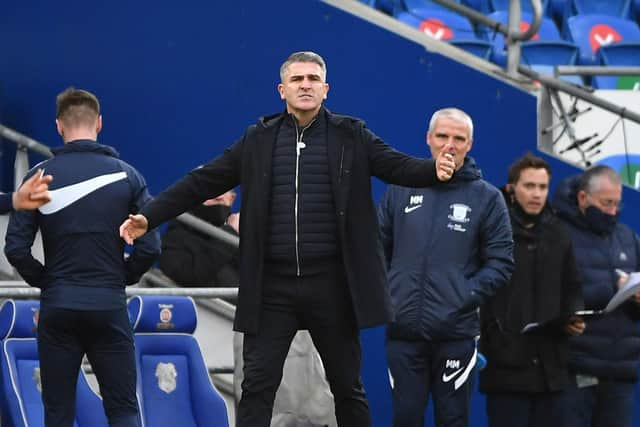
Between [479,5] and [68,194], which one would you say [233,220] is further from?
[479,5]

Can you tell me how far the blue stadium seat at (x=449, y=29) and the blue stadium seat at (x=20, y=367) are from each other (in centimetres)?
505

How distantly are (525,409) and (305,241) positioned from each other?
223 centimetres

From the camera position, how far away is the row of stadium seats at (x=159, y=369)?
7.63 metres

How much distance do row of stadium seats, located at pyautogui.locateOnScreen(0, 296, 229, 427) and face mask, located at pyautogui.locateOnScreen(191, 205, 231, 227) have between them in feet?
4.20

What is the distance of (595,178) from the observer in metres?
8.38

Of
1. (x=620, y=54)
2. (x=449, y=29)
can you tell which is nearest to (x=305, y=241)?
(x=449, y=29)

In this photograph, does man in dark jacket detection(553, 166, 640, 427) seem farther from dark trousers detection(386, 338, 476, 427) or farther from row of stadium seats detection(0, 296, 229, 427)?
row of stadium seats detection(0, 296, 229, 427)

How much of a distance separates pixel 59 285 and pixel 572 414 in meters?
2.86

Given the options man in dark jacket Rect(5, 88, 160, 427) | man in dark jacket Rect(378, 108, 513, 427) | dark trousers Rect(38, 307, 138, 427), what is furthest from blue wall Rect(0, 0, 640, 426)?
dark trousers Rect(38, 307, 138, 427)

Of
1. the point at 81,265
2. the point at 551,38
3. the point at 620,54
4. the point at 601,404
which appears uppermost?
the point at 551,38

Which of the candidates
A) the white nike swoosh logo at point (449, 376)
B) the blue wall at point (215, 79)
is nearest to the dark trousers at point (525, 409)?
the white nike swoosh logo at point (449, 376)

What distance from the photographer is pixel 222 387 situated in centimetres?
905

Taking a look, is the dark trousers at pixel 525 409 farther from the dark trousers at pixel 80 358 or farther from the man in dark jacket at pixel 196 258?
the dark trousers at pixel 80 358

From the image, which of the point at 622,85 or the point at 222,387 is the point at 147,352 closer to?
the point at 222,387
